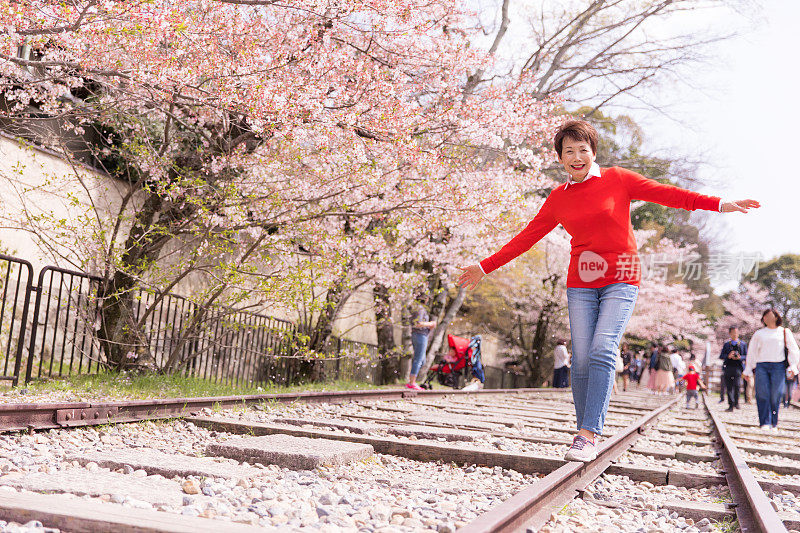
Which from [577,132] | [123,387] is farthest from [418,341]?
[577,132]

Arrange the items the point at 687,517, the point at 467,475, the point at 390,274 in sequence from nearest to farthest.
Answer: the point at 687,517 < the point at 467,475 < the point at 390,274

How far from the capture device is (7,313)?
32.0ft

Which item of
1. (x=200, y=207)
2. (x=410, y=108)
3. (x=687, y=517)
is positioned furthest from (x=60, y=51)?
(x=687, y=517)

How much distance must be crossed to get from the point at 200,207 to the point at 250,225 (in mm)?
→ 647

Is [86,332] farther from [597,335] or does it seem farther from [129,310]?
[597,335]

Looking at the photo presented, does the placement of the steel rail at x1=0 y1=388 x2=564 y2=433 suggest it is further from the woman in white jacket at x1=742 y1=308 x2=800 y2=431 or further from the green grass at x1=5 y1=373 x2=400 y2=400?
the woman in white jacket at x1=742 y1=308 x2=800 y2=431

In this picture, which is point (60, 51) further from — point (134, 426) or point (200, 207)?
point (134, 426)

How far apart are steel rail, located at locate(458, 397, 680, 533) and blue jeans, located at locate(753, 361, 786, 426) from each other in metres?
6.41

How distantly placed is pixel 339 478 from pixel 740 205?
2.78 meters

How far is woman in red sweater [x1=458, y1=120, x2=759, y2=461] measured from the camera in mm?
4199

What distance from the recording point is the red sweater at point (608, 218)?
4.20 metres

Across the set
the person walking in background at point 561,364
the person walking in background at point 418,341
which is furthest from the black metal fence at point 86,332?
the person walking in background at point 561,364
